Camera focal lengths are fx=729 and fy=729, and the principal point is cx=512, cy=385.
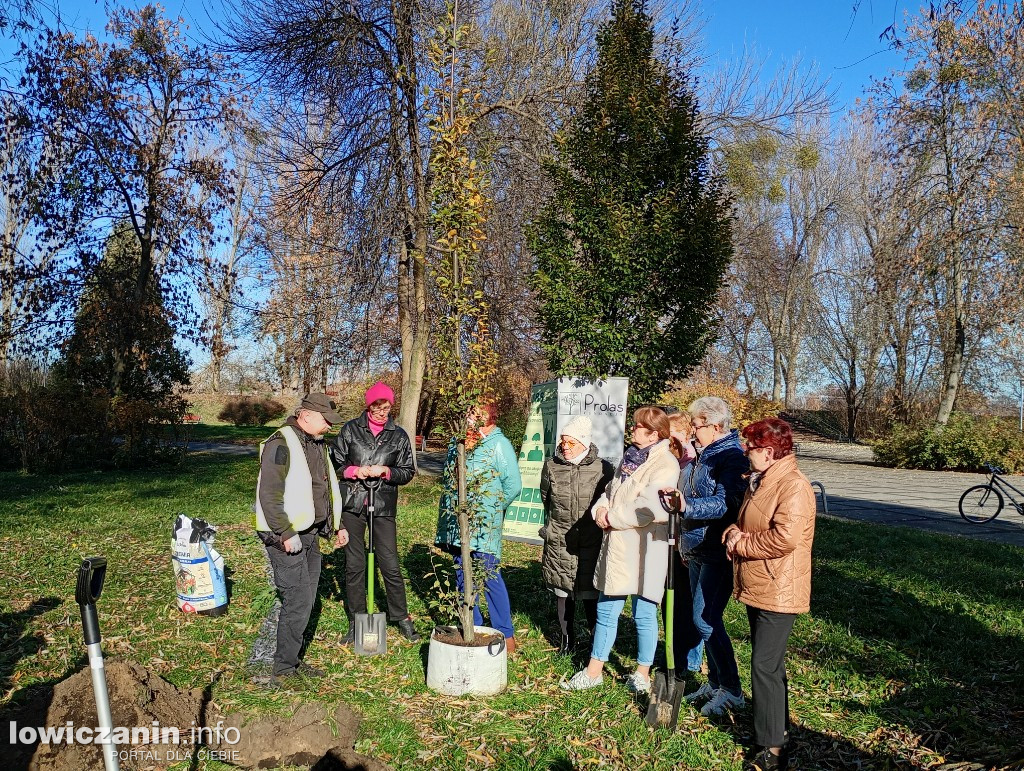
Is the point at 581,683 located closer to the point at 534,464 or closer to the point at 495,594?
the point at 495,594

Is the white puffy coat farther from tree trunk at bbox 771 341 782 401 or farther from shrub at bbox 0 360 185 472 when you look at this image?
tree trunk at bbox 771 341 782 401

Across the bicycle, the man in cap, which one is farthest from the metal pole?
the bicycle

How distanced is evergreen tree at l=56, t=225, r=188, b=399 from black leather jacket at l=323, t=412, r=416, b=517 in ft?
47.5

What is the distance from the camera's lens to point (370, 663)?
17.9ft

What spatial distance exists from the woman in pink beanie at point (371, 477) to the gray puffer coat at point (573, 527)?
4.02 ft

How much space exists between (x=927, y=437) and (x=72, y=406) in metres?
23.5

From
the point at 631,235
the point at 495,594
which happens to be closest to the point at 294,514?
the point at 495,594

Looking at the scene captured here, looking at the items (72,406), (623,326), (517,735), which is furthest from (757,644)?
(72,406)

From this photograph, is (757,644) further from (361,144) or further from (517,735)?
(361,144)

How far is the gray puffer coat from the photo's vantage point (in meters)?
5.58

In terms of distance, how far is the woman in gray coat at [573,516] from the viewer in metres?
5.57

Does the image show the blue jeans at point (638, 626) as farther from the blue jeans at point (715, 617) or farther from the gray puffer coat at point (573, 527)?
the gray puffer coat at point (573, 527)

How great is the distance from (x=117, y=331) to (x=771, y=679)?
1808cm

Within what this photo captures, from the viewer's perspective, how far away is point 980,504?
1305 centimetres
